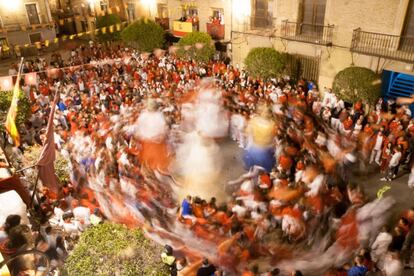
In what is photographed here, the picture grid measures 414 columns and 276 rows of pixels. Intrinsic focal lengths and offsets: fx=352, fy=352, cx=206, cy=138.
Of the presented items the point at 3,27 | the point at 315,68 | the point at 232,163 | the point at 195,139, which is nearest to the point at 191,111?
the point at 195,139

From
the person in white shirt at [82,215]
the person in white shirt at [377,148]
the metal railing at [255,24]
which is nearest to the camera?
the person in white shirt at [82,215]

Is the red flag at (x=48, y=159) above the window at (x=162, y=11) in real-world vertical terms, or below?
below

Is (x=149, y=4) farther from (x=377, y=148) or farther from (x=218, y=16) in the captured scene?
(x=377, y=148)

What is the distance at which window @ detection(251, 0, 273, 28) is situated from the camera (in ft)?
57.9

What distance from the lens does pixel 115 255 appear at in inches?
203

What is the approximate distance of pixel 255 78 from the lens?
15.6 meters

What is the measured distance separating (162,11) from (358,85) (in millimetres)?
17735

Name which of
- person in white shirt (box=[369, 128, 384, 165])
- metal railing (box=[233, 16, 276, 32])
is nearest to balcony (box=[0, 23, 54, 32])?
metal railing (box=[233, 16, 276, 32])

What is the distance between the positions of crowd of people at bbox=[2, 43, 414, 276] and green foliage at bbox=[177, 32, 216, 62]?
3.61 metres

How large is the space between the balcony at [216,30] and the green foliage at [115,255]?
16997mm

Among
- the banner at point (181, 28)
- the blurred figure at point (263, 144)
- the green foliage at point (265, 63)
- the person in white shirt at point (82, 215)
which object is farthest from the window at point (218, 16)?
the person in white shirt at point (82, 215)

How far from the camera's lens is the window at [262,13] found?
57.9 feet

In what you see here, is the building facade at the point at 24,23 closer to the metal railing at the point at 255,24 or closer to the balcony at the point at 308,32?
the metal railing at the point at 255,24

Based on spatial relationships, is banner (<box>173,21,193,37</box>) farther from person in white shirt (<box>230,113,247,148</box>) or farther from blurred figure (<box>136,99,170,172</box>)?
blurred figure (<box>136,99,170,172</box>)
